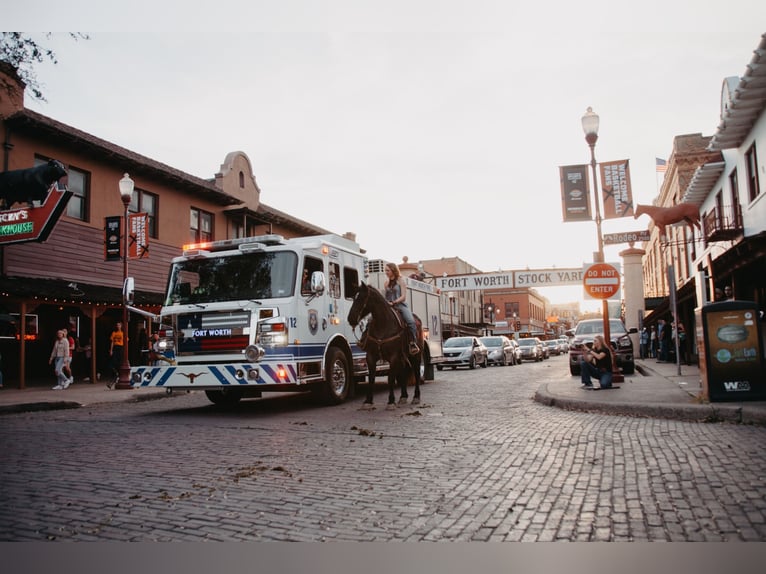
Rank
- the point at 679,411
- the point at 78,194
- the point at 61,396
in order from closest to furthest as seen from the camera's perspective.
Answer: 1. the point at 679,411
2. the point at 61,396
3. the point at 78,194

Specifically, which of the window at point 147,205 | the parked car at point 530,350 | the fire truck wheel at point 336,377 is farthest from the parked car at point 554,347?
the fire truck wheel at point 336,377

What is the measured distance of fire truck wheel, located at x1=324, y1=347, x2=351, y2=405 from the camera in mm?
11164

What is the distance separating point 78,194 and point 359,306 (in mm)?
13653

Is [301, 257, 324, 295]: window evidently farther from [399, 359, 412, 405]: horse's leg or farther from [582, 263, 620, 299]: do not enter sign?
[582, 263, 620, 299]: do not enter sign

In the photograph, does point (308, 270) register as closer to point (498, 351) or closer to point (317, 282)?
point (317, 282)

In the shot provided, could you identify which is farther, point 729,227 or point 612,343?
point 612,343

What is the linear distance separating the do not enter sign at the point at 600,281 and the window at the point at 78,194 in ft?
51.9

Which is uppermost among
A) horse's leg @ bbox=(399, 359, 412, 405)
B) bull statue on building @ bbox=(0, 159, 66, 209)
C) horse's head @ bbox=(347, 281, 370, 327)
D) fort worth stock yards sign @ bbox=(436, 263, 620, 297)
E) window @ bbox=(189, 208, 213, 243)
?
window @ bbox=(189, 208, 213, 243)

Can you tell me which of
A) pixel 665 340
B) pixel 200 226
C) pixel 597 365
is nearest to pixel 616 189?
pixel 597 365

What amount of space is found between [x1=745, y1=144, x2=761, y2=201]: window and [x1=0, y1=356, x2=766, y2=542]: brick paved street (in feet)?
35.2

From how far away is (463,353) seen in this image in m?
27.9

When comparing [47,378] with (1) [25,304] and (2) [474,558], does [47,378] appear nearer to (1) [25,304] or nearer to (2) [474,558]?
(1) [25,304]

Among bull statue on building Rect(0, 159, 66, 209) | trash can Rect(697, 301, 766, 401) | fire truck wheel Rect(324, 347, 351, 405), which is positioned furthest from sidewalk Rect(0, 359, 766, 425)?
bull statue on building Rect(0, 159, 66, 209)

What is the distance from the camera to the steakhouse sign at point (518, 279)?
31.3m
